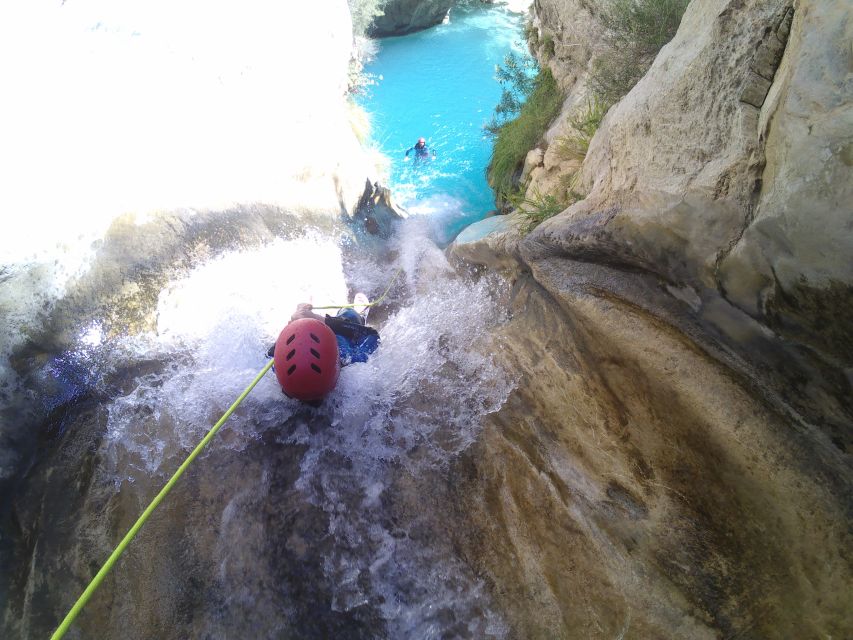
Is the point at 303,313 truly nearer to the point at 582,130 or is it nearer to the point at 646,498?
the point at 646,498

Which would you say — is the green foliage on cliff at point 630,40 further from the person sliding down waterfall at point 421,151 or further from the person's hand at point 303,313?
the person sliding down waterfall at point 421,151

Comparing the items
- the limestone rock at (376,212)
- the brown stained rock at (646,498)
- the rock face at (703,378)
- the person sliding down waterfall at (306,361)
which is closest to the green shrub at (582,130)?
the rock face at (703,378)

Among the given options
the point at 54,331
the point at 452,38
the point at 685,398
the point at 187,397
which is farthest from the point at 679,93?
the point at 452,38

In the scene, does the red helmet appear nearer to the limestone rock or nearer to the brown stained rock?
the brown stained rock

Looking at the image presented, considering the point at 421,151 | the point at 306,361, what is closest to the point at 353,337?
the point at 306,361

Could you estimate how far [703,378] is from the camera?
205 cm

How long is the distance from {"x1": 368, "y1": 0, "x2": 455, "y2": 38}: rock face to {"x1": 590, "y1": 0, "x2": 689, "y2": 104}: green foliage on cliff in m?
15.3

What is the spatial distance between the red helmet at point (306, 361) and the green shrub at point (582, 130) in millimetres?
3112

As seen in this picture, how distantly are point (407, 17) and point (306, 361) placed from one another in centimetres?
1924

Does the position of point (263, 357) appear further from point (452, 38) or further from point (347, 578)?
point (452, 38)

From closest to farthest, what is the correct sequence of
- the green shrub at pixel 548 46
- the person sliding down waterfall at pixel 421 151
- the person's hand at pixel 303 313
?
the person's hand at pixel 303 313
the green shrub at pixel 548 46
the person sliding down waterfall at pixel 421 151

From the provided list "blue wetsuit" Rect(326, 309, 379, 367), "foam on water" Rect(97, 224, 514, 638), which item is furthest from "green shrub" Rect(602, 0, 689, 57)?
"blue wetsuit" Rect(326, 309, 379, 367)

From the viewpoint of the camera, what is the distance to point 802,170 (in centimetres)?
147

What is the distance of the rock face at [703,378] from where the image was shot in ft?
5.06
